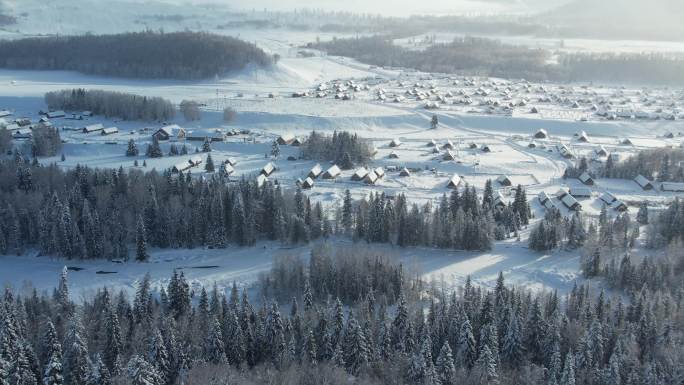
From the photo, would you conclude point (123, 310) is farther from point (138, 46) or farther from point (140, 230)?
point (138, 46)

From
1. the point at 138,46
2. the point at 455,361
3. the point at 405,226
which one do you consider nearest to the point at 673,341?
the point at 455,361

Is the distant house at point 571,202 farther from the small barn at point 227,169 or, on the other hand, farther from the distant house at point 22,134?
the distant house at point 22,134

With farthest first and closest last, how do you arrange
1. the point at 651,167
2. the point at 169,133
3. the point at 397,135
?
the point at 397,135, the point at 169,133, the point at 651,167

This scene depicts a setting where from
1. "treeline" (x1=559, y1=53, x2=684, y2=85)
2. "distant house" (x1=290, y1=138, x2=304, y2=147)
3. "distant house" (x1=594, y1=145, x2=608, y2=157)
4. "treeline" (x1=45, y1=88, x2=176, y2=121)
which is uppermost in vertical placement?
"treeline" (x1=559, y1=53, x2=684, y2=85)

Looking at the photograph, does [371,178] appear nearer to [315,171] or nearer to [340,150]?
[315,171]

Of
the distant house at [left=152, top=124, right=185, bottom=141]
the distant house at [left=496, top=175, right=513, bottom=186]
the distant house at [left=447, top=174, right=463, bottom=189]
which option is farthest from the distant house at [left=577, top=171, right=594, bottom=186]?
the distant house at [left=152, top=124, right=185, bottom=141]

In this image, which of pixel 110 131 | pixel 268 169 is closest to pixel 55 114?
pixel 110 131

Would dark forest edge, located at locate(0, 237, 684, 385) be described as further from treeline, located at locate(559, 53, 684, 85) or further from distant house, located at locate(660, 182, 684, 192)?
treeline, located at locate(559, 53, 684, 85)

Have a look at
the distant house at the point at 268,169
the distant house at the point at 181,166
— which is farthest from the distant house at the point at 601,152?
the distant house at the point at 181,166
